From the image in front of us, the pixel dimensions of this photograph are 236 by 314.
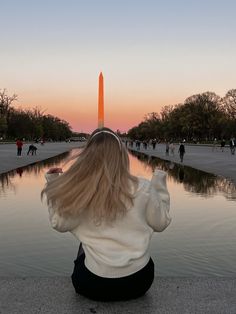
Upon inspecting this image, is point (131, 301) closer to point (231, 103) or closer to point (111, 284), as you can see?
point (111, 284)

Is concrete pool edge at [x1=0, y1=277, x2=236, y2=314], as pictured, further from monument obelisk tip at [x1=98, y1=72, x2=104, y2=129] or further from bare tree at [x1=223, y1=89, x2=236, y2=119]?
bare tree at [x1=223, y1=89, x2=236, y2=119]

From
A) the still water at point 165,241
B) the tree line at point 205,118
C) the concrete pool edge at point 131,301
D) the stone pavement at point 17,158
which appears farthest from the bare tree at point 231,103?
the concrete pool edge at point 131,301

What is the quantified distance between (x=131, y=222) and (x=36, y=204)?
30.4 ft

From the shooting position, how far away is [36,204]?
12.7 meters

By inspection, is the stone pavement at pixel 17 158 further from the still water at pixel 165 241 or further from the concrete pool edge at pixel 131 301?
the still water at pixel 165 241

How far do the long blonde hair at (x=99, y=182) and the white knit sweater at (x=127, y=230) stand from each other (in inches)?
3.7

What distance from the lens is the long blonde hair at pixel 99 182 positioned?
3.58 m

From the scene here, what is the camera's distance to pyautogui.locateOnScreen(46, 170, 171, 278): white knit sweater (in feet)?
12.2

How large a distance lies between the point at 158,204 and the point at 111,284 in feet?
2.49

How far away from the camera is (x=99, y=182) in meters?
3.59

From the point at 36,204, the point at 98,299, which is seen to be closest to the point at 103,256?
the point at 98,299

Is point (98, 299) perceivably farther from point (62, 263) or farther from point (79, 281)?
point (62, 263)

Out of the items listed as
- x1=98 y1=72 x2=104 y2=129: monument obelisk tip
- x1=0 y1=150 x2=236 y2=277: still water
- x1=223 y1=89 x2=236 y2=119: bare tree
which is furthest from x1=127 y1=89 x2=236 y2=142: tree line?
x1=98 y1=72 x2=104 y2=129: monument obelisk tip

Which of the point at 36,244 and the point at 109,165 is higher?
the point at 109,165
